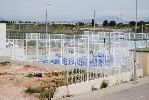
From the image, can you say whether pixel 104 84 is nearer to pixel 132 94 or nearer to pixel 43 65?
pixel 132 94

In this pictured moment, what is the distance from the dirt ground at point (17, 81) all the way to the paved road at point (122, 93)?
2.36 m

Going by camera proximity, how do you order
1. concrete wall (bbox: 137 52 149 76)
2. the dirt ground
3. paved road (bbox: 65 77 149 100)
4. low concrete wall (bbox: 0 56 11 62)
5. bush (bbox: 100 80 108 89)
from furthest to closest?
low concrete wall (bbox: 0 56 11 62) < concrete wall (bbox: 137 52 149 76) < bush (bbox: 100 80 108 89) < paved road (bbox: 65 77 149 100) < the dirt ground

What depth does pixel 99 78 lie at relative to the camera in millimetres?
20828

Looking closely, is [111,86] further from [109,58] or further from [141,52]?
[141,52]

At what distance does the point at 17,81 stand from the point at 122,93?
18.9 feet

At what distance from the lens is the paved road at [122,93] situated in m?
18.1

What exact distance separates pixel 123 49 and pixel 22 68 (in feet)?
23.8

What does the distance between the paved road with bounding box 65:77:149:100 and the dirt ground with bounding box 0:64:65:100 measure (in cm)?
236

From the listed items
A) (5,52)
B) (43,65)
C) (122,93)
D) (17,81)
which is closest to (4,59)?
(5,52)

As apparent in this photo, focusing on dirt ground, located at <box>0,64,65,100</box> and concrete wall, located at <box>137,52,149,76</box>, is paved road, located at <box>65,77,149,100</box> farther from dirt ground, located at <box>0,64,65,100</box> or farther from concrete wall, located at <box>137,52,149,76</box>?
concrete wall, located at <box>137,52,149,76</box>

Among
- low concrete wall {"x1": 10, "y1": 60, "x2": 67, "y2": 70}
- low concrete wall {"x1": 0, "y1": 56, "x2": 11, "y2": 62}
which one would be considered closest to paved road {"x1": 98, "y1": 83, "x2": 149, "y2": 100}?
low concrete wall {"x1": 10, "y1": 60, "x2": 67, "y2": 70}

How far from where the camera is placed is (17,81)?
21.9m

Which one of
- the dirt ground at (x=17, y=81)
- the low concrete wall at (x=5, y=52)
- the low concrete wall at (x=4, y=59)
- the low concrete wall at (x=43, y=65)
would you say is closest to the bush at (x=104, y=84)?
the dirt ground at (x=17, y=81)

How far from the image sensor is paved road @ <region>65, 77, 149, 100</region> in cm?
1814
